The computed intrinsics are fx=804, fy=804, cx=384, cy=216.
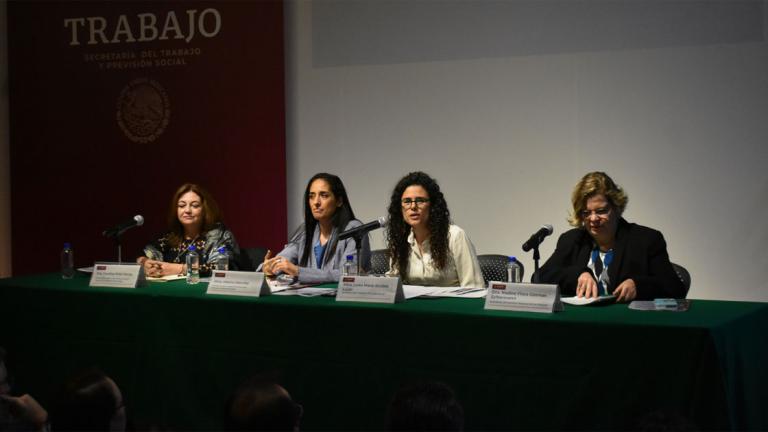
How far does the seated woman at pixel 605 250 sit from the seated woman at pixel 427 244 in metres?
0.45

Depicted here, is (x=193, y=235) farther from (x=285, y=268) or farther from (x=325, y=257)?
(x=285, y=268)

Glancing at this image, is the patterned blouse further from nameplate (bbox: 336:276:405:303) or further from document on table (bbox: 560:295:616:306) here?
document on table (bbox: 560:295:616:306)

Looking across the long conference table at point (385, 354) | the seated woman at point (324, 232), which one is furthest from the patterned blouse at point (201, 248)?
the long conference table at point (385, 354)

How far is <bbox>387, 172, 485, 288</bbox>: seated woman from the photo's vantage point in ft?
11.8

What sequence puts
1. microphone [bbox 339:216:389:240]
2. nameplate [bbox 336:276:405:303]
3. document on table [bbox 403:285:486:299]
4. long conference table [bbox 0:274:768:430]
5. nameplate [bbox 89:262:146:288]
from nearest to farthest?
long conference table [bbox 0:274:768:430]
nameplate [bbox 336:276:405:303]
document on table [bbox 403:285:486:299]
microphone [bbox 339:216:389:240]
nameplate [bbox 89:262:146:288]

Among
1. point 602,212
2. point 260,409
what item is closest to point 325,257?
point 602,212

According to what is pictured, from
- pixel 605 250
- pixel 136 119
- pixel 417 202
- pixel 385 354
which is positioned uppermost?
pixel 136 119

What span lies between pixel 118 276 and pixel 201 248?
816mm

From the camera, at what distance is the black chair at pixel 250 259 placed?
4.23 metres

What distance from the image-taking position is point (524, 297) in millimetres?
2613

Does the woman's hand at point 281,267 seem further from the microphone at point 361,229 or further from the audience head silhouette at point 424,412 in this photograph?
the audience head silhouette at point 424,412

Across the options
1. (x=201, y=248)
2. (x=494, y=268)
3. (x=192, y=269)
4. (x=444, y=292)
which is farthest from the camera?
(x=201, y=248)

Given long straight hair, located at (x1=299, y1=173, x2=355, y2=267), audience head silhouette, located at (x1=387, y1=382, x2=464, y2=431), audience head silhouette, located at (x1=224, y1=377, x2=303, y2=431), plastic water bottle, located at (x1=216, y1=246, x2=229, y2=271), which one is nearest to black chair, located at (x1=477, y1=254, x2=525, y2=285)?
long straight hair, located at (x1=299, y1=173, x2=355, y2=267)

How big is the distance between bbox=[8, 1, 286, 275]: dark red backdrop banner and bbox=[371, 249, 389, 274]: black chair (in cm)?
132
